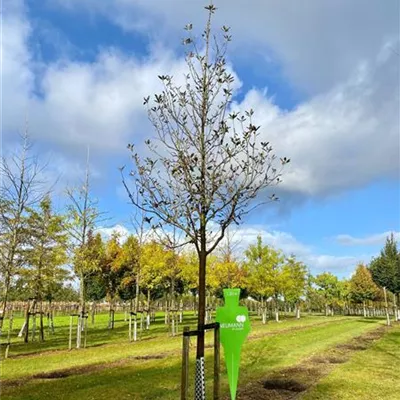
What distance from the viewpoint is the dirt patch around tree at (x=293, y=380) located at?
8.27 m

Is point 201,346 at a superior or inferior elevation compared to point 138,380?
superior

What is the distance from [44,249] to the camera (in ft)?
65.9

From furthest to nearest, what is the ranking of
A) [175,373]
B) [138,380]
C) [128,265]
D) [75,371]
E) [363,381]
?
[128,265] → [75,371] → [175,373] → [138,380] → [363,381]

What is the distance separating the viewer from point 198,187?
19.9ft

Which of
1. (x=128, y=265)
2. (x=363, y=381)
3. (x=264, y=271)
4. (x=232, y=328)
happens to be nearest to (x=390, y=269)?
(x=264, y=271)

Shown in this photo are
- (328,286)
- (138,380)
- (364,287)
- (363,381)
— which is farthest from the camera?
(328,286)

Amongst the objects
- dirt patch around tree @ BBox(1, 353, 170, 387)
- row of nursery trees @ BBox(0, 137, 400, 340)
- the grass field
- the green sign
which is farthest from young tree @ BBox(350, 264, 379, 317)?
the green sign

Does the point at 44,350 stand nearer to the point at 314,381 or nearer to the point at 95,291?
the point at 314,381

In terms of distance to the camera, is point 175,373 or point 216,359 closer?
point 216,359

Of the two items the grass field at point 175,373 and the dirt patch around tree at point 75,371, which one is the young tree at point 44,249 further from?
the dirt patch around tree at point 75,371

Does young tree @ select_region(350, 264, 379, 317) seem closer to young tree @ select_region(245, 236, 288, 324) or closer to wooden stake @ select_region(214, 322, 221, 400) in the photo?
young tree @ select_region(245, 236, 288, 324)

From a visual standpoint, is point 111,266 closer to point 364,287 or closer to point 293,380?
point 293,380

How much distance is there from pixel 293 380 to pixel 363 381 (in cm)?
171

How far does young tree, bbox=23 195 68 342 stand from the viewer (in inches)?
774
